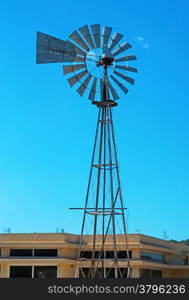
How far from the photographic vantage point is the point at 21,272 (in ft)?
146

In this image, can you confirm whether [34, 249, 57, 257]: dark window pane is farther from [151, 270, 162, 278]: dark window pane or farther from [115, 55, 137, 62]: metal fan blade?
[115, 55, 137, 62]: metal fan blade

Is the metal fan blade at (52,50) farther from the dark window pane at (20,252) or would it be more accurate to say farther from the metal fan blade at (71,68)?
the dark window pane at (20,252)

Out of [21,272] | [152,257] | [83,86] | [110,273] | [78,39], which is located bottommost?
[110,273]

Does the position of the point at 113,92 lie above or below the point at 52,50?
below

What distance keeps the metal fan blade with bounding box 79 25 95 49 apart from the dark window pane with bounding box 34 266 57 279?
18.7 metres

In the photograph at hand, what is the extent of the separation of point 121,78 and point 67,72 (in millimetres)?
3764

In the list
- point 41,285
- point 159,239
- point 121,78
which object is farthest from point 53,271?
point 41,285

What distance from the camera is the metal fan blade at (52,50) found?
33656 mm

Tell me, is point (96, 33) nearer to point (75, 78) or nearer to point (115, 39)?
point (115, 39)

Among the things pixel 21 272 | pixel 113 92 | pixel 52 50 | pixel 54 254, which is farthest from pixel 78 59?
pixel 21 272

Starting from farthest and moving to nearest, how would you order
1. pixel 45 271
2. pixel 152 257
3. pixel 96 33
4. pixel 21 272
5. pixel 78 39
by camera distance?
pixel 152 257 → pixel 21 272 → pixel 45 271 → pixel 96 33 → pixel 78 39

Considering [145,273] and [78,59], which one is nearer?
[78,59]

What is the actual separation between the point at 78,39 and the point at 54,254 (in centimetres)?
1859

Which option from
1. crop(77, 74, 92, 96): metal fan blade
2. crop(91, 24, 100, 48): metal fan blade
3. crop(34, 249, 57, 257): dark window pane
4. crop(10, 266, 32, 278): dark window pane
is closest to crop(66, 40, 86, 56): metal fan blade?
crop(91, 24, 100, 48): metal fan blade
